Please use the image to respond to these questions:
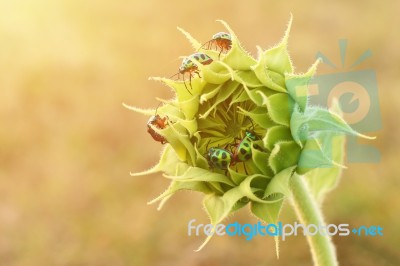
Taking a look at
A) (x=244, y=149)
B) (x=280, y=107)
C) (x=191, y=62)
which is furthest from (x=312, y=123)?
(x=191, y=62)

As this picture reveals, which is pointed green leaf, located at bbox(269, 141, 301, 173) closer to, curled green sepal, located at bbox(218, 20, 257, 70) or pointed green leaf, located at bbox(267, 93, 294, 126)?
pointed green leaf, located at bbox(267, 93, 294, 126)

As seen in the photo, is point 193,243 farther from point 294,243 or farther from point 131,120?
point 131,120

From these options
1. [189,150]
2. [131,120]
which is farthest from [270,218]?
[131,120]

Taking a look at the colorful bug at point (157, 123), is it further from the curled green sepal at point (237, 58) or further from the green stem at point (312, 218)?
the green stem at point (312, 218)

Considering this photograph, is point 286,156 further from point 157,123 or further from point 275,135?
point 157,123

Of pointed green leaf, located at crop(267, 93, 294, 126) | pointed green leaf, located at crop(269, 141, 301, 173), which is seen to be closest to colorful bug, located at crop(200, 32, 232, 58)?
pointed green leaf, located at crop(267, 93, 294, 126)

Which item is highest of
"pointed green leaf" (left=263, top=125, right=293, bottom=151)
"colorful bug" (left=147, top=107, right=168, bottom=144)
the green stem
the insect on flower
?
the insect on flower

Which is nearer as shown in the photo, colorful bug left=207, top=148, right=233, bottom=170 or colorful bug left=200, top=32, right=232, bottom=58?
colorful bug left=207, top=148, right=233, bottom=170

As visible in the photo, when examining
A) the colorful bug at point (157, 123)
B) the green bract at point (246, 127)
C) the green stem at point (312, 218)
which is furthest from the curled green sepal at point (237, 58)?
the green stem at point (312, 218)
